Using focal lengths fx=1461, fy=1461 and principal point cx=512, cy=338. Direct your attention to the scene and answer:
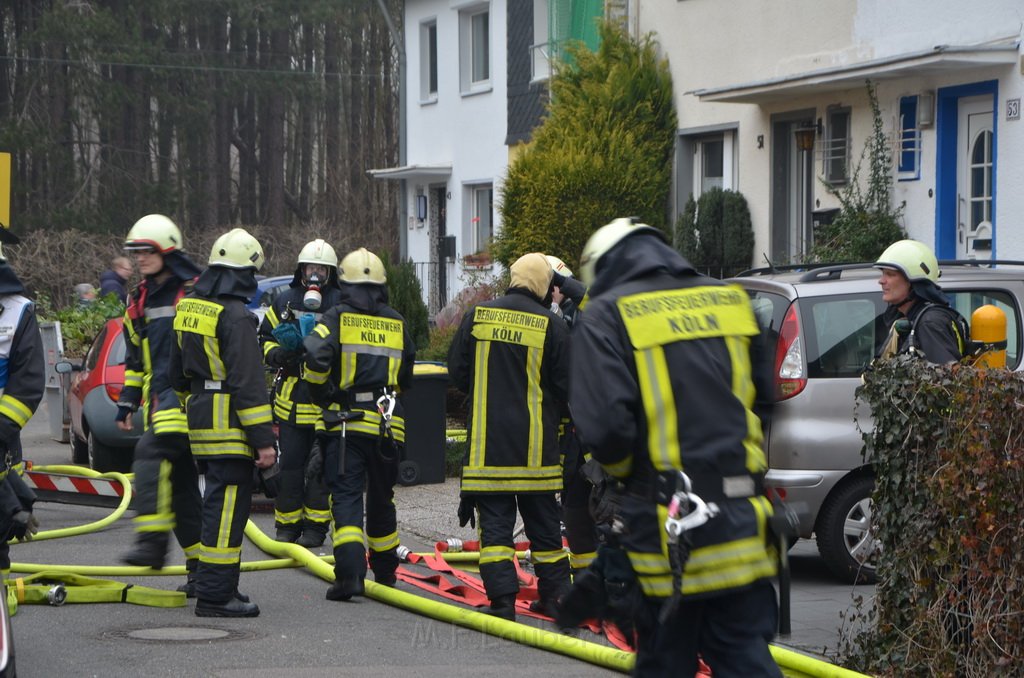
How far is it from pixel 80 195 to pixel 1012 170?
31.7 meters

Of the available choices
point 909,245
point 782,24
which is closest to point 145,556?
point 909,245

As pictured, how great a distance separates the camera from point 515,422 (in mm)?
7516

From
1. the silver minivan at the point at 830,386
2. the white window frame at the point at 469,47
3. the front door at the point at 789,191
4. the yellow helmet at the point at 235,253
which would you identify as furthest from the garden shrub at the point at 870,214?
the white window frame at the point at 469,47

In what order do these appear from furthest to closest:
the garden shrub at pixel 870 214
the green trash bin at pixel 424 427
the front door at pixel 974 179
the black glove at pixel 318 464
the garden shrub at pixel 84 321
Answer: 1. the garden shrub at pixel 84 321
2. the garden shrub at pixel 870 214
3. the front door at pixel 974 179
4. the green trash bin at pixel 424 427
5. the black glove at pixel 318 464

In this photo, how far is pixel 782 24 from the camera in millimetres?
16828

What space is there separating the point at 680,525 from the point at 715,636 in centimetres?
40

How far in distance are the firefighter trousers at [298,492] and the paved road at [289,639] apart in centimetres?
97

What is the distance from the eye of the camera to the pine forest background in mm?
39844

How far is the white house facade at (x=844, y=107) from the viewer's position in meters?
14.0

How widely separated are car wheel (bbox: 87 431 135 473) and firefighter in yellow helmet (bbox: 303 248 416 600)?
525 centimetres

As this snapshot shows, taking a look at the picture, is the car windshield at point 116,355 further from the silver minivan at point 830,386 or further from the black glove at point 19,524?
the silver minivan at point 830,386

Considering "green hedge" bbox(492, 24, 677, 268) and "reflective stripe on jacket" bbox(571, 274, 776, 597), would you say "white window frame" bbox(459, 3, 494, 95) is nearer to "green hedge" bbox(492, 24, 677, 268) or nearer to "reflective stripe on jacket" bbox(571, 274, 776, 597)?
"green hedge" bbox(492, 24, 677, 268)

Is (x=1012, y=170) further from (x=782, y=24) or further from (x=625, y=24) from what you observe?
(x=625, y=24)

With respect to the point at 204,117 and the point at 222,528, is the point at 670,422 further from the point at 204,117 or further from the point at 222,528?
the point at 204,117
